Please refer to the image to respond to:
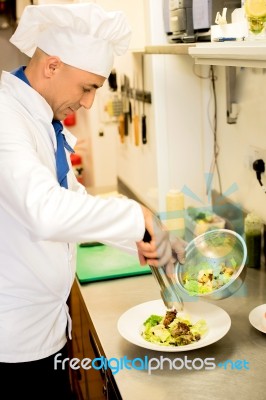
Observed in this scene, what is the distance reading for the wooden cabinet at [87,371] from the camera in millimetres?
1435

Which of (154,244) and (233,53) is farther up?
(233,53)

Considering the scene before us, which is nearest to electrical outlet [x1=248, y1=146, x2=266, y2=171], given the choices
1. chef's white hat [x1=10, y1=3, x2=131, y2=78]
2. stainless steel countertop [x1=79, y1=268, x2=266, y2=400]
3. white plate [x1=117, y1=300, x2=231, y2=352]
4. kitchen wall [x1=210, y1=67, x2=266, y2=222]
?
kitchen wall [x1=210, y1=67, x2=266, y2=222]

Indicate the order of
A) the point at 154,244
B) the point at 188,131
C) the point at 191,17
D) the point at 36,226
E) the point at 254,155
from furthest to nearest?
1. the point at 188,131
2. the point at 254,155
3. the point at 191,17
4. the point at 154,244
5. the point at 36,226

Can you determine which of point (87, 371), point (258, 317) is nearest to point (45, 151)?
point (258, 317)

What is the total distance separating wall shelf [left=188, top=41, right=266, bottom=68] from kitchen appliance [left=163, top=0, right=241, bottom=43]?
5.0 inches

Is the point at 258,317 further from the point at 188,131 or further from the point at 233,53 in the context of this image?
the point at 188,131

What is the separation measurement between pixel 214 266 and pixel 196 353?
261 millimetres

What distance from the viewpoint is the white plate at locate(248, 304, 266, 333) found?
143 cm

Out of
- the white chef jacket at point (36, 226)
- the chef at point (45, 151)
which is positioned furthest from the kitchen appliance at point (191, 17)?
the white chef jacket at point (36, 226)

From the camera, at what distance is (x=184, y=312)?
1.51 meters

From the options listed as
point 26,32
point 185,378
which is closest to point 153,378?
point 185,378

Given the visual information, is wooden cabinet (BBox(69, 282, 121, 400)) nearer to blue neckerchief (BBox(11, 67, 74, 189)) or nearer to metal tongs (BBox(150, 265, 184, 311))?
metal tongs (BBox(150, 265, 184, 311))

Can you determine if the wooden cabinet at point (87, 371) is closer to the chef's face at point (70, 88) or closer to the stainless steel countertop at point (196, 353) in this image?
the stainless steel countertop at point (196, 353)

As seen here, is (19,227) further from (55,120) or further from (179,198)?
(179,198)
